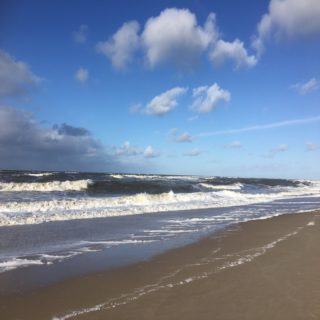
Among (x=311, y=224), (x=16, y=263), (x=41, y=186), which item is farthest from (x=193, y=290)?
(x=41, y=186)

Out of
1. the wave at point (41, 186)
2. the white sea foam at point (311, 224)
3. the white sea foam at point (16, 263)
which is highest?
the wave at point (41, 186)

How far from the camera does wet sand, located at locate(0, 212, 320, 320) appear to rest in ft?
16.7

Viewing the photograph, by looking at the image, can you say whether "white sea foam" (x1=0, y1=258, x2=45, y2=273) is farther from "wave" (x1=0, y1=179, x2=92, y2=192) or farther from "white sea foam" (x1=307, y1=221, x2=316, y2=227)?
"wave" (x1=0, y1=179, x2=92, y2=192)

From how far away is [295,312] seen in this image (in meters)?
5.02

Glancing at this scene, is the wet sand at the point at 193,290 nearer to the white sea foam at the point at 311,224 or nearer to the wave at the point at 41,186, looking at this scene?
the white sea foam at the point at 311,224

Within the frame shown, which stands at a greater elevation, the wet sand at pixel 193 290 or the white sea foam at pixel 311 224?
the white sea foam at pixel 311 224

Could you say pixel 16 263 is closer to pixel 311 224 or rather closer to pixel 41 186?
pixel 311 224

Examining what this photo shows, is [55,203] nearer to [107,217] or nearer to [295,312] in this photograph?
[107,217]

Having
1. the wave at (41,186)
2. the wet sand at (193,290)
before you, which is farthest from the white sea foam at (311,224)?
the wave at (41,186)

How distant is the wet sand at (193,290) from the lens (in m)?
5.09

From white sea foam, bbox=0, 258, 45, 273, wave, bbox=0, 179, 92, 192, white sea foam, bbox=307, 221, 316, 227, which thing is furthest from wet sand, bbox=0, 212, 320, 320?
wave, bbox=0, 179, 92, 192

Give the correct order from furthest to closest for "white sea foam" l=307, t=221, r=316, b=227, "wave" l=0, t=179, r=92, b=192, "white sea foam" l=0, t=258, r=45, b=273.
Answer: "wave" l=0, t=179, r=92, b=192 < "white sea foam" l=307, t=221, r=316, b=227 < "white sea foam" l=0, t=258, r=45, b=273

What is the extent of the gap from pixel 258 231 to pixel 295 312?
781cm

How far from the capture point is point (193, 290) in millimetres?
6000
